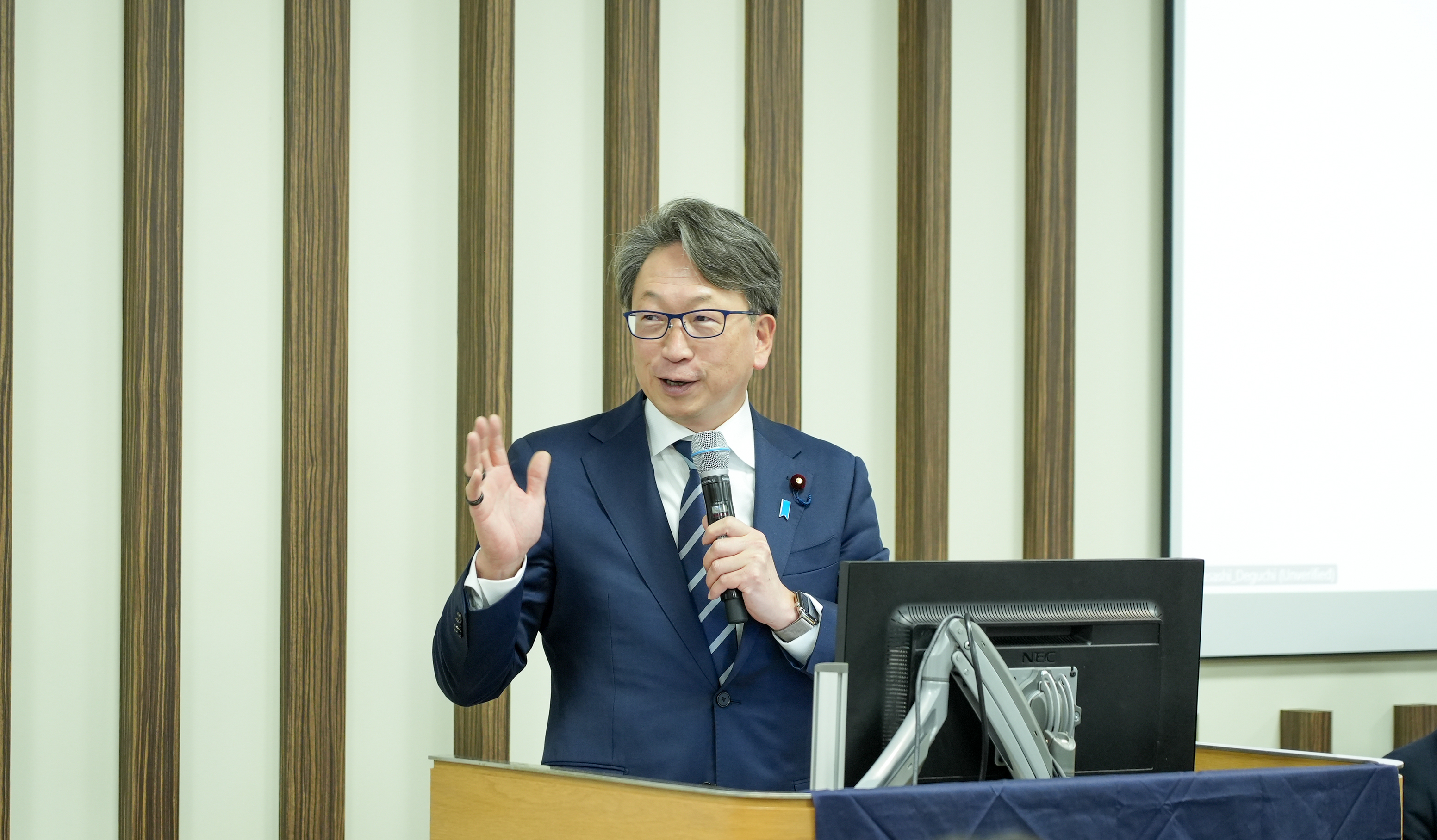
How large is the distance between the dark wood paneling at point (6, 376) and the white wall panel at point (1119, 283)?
276 centimetres

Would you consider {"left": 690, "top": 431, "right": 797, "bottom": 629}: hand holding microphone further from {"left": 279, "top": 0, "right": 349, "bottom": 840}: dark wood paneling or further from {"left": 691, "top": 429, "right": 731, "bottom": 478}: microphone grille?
{"left": 279, "top": 0, "right": 349, "bottom": 840}: dark wood paneling

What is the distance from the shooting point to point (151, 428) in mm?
2627

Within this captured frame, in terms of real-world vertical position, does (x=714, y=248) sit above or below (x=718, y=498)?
above

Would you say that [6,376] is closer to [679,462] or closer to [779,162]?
[679,462]

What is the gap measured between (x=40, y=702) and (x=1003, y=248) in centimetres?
272

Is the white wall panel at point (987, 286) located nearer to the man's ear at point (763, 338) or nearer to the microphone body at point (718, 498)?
the man's ear at point (763, 338)

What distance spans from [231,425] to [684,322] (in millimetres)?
1307

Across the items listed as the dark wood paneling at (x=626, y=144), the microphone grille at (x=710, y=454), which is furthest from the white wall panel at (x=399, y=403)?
the microphone grille at (x=710, y=454)

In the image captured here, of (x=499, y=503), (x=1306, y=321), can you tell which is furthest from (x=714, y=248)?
(x=1306, y=321)

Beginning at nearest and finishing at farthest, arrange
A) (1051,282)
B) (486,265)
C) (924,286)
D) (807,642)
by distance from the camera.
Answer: (807,642)
(486,265)
(924,286)
(1051,282)

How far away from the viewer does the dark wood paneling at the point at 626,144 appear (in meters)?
3.02

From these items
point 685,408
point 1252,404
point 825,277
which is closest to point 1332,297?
point 1252,404

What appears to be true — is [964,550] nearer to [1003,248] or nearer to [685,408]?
[1003,248]

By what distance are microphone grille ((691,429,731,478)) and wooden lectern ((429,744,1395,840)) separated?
0.51 metres
